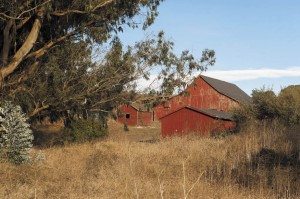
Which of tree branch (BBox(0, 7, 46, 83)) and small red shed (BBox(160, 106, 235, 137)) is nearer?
tree branch (BBox(0, 7, 46, 83))

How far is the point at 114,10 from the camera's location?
43.9 feet

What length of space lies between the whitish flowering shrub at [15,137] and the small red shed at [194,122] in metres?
19.8

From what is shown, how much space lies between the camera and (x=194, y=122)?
32656 millimetres

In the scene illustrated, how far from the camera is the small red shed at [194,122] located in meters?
31.3

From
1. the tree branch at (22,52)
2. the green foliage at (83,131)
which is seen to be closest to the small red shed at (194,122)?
the green foliage at (83,131)

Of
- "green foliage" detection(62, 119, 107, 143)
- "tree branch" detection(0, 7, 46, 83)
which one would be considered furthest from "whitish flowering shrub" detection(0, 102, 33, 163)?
"green foliage" detection(62, 119, 107, 143)

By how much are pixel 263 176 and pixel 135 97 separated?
24.3 feet

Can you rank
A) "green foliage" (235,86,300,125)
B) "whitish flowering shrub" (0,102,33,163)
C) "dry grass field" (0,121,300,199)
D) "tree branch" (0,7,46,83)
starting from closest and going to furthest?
"dry grass field" (0,121,300,199) → "whitish flowering shrub" (0,102,33,163) → "tree branch" (0,7,46,83) → "green foliage" (235,86,300,125)

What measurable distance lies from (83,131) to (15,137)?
11.1 meters

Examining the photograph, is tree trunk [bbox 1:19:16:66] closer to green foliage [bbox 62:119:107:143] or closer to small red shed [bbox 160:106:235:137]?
green foliage [bbox 62:119:107:143]

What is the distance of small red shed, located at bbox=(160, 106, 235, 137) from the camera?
31297mm

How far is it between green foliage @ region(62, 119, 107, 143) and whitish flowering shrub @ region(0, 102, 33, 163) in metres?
9.67

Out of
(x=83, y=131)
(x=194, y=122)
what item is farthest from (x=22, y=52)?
(x=194, y=122)

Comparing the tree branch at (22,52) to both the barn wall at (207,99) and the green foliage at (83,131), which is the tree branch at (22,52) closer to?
the green foliage at (83,131)
